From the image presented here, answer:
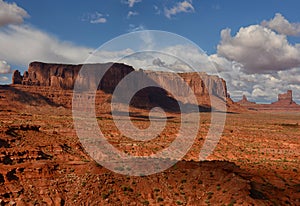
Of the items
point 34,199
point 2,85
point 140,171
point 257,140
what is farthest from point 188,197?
point 2,85

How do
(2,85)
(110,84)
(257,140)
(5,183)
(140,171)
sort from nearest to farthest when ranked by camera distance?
(5,183) → (140,171) → (257,140) → (2,85) → (110,84)

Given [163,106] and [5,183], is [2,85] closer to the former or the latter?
[163,106]

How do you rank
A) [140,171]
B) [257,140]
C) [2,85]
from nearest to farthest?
[140,171] → [257,140] → [2,85]

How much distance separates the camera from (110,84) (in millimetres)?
166125

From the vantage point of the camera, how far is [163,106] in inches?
6801

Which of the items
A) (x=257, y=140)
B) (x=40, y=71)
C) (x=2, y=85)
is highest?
(x=40, y=71)

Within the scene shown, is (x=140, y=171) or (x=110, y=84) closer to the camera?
(x=140, y=171)

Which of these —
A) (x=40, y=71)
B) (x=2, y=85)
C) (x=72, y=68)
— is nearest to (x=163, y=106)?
(x=72, y=68)

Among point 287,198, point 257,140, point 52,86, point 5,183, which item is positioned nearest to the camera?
point 287,198

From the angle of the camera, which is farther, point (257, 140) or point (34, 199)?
point (257, 140)

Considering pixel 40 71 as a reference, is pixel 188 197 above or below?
below

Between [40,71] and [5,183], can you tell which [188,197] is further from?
[40,71]

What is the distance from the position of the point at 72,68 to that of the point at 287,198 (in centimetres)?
15955

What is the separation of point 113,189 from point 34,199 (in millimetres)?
4463
